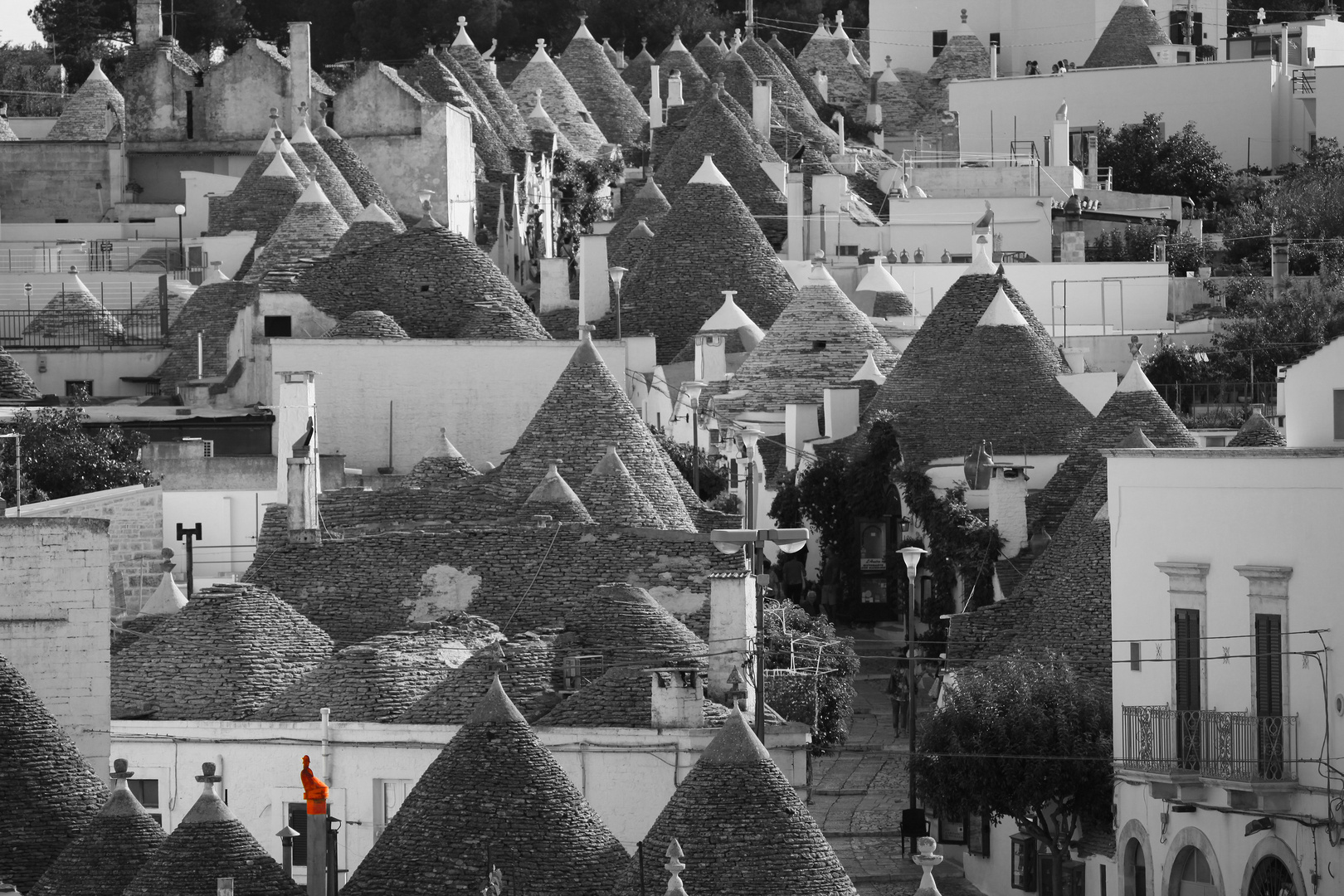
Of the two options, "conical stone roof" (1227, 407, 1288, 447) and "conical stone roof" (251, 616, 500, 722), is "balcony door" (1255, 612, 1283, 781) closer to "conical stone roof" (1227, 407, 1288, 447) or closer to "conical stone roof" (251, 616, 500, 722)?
"conical stone roof" (1227, 407, 1288, 447)

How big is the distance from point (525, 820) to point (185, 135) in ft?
165

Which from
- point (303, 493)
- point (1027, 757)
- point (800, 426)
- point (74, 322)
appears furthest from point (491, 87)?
point (1027, 757)

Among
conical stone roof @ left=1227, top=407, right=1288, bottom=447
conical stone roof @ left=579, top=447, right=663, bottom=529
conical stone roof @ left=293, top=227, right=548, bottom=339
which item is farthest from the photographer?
conical stone roof @ left=293, top=227, right=548, bottom=339

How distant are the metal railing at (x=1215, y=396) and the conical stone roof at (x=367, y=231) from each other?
1284cm

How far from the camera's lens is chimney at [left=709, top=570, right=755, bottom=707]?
40553 mm

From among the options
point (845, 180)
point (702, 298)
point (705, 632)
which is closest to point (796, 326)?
point (702, 298)

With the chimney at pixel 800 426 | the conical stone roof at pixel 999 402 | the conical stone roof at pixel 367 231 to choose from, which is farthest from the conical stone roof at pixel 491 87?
the conical stone roof at pixel 999 402

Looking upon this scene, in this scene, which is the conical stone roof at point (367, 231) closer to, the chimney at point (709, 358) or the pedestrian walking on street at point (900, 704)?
the chimney at point (709, 358)

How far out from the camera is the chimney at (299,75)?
3046 inches

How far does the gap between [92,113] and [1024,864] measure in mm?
50877

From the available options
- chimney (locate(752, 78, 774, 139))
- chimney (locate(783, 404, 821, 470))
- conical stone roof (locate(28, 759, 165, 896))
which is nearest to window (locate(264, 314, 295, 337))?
chimney (locate(783, 404, 821, 470))

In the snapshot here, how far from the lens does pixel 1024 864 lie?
A: 38938 millimetres

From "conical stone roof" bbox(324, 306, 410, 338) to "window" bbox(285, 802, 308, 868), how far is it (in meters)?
21.2

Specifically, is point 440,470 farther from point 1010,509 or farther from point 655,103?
point 655,103
